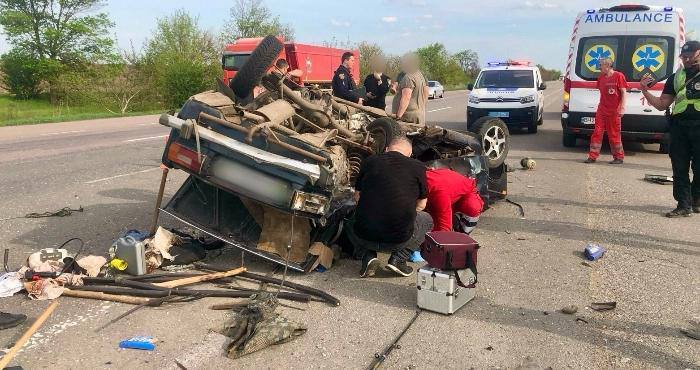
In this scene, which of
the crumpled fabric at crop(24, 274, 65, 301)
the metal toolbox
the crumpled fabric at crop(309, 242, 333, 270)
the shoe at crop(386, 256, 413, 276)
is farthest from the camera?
the crumpled fabric at crop(309, 242, 333, 270)

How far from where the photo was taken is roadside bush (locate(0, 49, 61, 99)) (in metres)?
42.0

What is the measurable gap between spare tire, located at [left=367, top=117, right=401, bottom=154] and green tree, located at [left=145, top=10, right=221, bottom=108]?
2761cm

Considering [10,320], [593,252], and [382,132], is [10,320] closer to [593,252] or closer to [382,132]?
[382,132]

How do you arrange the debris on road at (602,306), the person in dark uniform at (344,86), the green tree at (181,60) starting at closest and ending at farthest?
the debris on road at (602,306) → the person in dark uniform at (344,86) → the green tree at (181,60)

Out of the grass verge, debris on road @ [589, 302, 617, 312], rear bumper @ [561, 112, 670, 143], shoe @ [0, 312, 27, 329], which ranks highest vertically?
rear bumper @ [561, 112, 670, 143]

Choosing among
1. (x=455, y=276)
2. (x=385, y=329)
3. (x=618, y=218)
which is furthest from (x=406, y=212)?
(x=618, y=218)

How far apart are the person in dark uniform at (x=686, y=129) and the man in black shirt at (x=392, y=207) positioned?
3.79 metres

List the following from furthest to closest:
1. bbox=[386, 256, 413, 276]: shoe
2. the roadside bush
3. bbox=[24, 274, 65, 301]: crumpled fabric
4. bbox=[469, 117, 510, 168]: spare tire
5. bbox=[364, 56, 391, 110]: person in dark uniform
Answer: the roadside bush < bbox=[364, 56, 391, 110]: person in dark uniform < bbox=[469, 117, 510, 168]: spare tire < bbox=[386, 256, 413, 276]: shoe < bbox=[24, 274, 65, 301]: crumpled fabric

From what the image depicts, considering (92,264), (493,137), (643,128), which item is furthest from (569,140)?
(92,264)

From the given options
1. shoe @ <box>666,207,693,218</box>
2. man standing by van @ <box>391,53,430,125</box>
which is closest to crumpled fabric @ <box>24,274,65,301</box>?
man standing by van @ <box>391,53,430,125</box>

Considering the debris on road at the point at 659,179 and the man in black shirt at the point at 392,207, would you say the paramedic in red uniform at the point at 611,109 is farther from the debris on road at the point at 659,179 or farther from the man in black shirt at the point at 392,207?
the man in black shirt at the point at 392,207

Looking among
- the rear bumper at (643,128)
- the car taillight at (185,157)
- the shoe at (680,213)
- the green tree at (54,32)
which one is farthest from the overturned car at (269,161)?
the green tree at (54,32)

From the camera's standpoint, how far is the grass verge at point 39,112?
23175 millimetres

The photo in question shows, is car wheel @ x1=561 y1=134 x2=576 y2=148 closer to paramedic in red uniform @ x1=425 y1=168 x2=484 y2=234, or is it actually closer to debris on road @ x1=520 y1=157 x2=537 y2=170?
debris on road @ x1=520 y1=157 x2=537 y2=170
